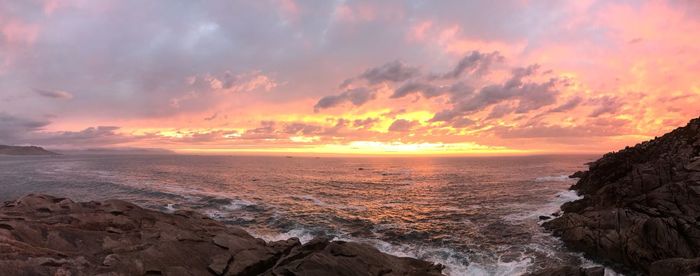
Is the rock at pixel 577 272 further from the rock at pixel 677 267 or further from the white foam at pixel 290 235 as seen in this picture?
the white foam at pixel 290 235

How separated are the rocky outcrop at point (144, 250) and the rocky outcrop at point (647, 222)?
1463cm

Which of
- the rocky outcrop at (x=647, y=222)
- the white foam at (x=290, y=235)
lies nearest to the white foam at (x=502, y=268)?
the rocky outcrop at (x=647, y=222)

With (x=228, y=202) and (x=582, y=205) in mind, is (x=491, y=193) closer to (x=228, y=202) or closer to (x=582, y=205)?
(x=582, y=205)

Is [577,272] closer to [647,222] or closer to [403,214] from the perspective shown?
[647,222]

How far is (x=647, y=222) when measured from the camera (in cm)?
2797

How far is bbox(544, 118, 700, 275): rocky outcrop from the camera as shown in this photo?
85.4ft

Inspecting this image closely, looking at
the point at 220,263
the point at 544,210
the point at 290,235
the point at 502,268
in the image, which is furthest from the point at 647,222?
the point at 290,235

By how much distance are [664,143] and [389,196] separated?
50.0 meters

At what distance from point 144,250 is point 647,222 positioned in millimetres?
35434

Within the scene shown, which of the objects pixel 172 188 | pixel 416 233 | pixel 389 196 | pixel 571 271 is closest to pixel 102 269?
pixel 571 271

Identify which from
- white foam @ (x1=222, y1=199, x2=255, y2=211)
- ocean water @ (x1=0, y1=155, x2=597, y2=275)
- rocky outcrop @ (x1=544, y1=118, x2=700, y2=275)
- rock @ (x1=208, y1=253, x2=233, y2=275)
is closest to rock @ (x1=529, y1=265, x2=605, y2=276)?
rocky outcrop @ (x1=544, y1=118, x2=700, y2=275)

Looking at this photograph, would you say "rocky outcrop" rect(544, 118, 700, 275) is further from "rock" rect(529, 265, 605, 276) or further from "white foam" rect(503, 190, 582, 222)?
"rock" rect(529, 265, 605, 276)

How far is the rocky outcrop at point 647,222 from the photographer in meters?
26.0

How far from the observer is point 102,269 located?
59.5 feet
